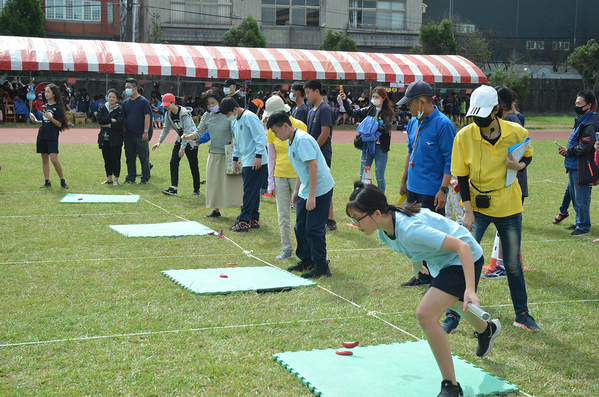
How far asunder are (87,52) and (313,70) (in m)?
10.7

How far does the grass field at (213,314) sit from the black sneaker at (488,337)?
0.71ft

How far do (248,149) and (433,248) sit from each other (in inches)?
203

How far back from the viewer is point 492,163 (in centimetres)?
477

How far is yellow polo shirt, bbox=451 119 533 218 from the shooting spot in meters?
4.77

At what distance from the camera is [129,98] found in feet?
40.3

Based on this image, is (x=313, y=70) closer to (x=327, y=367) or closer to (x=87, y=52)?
(x=87, y=52)

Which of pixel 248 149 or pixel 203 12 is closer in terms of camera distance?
pixel 248 149

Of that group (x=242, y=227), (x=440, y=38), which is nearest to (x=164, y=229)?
(x=242, y=227)

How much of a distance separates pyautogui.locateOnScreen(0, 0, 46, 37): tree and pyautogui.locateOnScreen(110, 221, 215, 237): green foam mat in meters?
36.7

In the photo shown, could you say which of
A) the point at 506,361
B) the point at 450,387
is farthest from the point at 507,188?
the point at 450,387

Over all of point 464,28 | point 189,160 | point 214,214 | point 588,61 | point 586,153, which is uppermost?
point 464,28

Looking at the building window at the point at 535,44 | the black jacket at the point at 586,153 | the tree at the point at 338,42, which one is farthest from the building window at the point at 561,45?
the black jacket at the point at 586,153

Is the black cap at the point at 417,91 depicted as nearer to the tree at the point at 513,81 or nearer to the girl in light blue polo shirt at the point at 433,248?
the girl in light blue polo shirt at the point at 433,248

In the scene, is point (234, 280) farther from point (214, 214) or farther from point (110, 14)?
point (110, 14)
